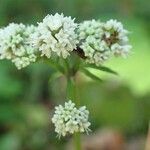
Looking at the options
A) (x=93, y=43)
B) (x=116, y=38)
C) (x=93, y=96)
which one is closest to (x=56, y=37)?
(x=93, y=43)

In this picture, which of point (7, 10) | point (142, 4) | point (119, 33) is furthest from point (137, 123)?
point (119, 33)

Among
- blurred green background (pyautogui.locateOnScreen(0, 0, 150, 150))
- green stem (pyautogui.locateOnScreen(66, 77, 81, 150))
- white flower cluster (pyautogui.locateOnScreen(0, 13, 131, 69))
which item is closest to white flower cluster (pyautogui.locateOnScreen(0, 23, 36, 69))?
white flower cluster (pyautogui.locateOnScreen(0, 13, 131, 69))

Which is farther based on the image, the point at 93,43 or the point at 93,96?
the point at 93,96

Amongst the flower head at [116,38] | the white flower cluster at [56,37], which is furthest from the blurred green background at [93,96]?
the white flower cluster at [56,37]

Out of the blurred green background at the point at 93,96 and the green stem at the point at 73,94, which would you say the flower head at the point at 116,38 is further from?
the blurred green background at the point at 93,96

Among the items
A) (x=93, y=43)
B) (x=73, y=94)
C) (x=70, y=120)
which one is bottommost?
(x=70, y=120)

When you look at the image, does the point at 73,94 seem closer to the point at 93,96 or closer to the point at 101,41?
the point at 101,41
